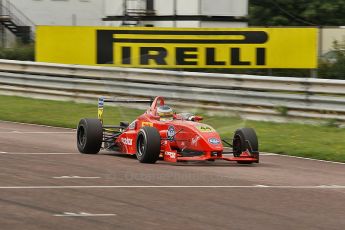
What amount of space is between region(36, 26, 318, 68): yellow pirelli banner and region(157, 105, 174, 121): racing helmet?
10645 mm

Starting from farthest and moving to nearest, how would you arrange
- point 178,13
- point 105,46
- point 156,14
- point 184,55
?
point 156,14, point 178,13, point 105,46, point 184,55

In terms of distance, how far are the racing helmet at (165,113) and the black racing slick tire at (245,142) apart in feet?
3.49

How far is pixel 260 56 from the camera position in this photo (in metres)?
26.3

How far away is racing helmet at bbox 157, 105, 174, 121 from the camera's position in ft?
48.7

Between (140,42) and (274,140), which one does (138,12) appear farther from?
(274,140)

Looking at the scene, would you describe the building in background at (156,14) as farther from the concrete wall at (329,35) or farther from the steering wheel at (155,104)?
the steering wheel at (155,104)

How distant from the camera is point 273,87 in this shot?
72.0ft

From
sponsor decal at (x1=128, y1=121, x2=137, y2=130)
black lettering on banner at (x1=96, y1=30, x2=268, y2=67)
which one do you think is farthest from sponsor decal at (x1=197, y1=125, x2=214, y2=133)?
black lettering on banner at (x1=96, y1=30, x2=268, y2=67)

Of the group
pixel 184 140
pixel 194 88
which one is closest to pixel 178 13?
pixel 194 88

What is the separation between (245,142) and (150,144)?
155cm

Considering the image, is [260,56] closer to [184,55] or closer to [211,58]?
[211,58]
